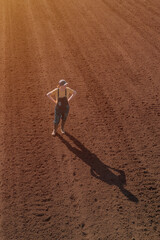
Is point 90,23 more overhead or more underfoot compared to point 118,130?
more overhead

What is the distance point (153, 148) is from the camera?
27.7 feet

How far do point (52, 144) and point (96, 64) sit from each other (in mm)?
5762

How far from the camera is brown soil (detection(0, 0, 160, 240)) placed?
21.2 feet

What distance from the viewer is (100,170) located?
302 inches

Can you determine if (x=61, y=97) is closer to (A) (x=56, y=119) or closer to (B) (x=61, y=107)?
(B) (x=61, y=107)

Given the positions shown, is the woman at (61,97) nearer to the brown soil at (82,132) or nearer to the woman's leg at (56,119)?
the woman's leg at (56,119)

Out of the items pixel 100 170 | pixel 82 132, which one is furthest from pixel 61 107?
pixel 100 170

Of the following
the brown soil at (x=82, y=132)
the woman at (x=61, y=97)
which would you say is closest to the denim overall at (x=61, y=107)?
the woman at (x=61, y=97)

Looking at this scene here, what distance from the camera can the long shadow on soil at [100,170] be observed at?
7.22 m

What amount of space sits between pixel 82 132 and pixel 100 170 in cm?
176

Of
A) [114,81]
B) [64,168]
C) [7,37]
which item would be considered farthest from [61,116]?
[7,37]

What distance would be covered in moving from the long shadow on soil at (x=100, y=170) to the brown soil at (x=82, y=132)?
3 cm

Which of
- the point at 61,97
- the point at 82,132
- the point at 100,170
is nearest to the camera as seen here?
the point at 100,170

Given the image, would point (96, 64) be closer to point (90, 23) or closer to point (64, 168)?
point (90, 23)
